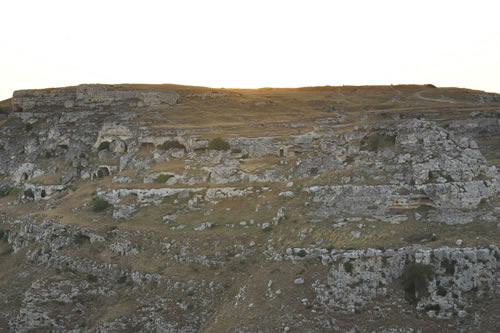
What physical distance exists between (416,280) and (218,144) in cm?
3681

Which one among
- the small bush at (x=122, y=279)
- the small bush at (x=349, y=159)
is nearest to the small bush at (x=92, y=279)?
the small bush at (x=122, y=279)

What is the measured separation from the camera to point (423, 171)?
1308 inches

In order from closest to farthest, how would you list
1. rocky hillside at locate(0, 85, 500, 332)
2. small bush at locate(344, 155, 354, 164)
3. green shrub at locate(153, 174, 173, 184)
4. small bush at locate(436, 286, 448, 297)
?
small bush at locate(436, 286, 448, 297)
rocky hillside at locate(0, 85, 500, 332)
small bush at locate(344, 155, 354, 164)
green shrub at locate(153, 174, 173, 184)

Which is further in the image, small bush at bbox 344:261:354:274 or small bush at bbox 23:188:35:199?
small bush at bbox 23:188:35:199

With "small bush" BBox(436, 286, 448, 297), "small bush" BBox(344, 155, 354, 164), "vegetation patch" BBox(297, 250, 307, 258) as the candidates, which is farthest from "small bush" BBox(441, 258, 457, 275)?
"small bush" BBox(344, 155, 354, 164)

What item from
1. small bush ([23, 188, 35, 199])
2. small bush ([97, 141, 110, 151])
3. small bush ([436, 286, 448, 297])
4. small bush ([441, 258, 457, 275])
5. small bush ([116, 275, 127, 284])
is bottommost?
small bush ([116, 275, 127, 284])

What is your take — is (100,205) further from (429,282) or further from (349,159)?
(429,282)

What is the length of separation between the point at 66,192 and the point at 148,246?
84.6 feet

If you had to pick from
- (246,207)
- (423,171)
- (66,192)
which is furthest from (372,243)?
(66,192)

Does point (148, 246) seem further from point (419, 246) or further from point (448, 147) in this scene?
point (448, 147)

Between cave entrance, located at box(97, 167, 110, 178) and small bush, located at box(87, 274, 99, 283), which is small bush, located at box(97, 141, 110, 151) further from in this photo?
small bush, located at box(87, 274, 99, 283)

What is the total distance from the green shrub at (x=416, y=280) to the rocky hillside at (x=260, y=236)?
69mm

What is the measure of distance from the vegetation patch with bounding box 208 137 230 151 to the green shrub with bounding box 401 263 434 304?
1395 inches

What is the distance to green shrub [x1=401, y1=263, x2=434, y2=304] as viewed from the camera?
2461 cm
